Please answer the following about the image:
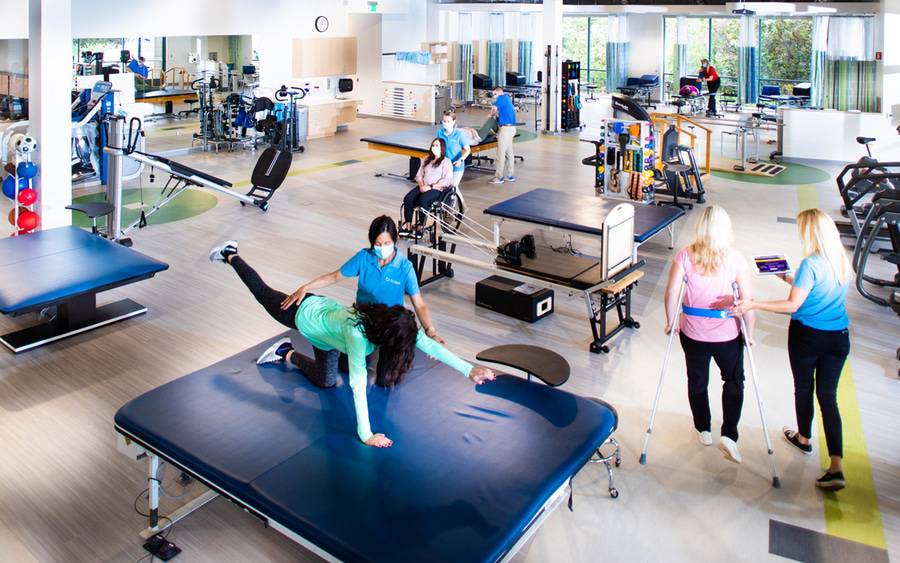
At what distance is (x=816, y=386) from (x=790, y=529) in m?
0.77

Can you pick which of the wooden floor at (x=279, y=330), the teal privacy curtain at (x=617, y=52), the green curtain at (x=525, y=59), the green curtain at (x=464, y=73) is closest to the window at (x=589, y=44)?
the teal privacy curtain at (x=617, y=52)

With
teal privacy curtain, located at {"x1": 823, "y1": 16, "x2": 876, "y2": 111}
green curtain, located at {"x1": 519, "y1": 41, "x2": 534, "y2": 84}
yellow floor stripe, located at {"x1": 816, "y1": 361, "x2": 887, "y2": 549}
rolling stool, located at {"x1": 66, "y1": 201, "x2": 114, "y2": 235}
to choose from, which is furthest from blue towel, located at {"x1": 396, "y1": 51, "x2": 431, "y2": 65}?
yellow floor stripe, located at {"x1": 816, "y1": 361, "x2": 887, "y2": 549}

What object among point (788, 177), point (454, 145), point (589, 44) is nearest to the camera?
point (454, 145)

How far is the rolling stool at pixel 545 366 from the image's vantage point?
406cm

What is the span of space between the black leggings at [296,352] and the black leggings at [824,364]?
7.59ft

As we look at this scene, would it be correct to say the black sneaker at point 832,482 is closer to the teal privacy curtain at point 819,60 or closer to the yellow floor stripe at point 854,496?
the yellow floor stripe at point 854,496

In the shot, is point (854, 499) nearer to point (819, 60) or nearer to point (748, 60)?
point (819, 60)

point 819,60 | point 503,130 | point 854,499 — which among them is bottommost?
point 854,499

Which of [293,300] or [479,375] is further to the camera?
[293,300]

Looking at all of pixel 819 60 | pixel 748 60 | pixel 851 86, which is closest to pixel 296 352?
pixel 851 86

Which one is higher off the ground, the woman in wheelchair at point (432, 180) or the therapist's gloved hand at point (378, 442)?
the woman in wheelchair at point (432, 180)

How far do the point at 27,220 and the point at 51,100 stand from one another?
1081mm

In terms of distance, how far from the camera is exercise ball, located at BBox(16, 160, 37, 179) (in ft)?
22.7

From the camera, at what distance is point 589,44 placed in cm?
2145
